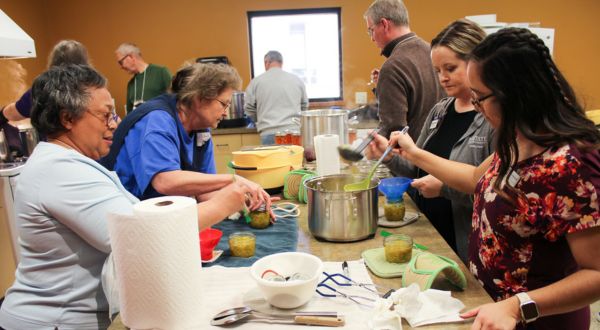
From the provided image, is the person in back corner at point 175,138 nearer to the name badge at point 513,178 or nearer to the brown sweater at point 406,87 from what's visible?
the name badge at point 513,178

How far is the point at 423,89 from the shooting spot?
2.57m

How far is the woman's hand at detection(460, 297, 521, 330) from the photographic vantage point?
949mm

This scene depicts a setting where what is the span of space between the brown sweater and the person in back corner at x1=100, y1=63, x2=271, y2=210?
1001 mm

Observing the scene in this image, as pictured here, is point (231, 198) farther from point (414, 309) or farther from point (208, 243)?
point (414, 309)

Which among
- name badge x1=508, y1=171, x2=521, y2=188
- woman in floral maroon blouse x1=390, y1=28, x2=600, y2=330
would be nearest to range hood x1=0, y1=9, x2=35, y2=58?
woman in floral maroon blouse x1=390, y1=28, x2=600, y2=330

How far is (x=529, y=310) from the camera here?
3.25 feet

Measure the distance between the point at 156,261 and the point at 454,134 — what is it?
1323 mm

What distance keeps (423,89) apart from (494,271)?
5.16 ft

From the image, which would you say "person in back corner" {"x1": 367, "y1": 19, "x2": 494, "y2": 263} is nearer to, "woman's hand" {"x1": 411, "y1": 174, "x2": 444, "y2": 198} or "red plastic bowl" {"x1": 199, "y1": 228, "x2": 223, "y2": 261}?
"woman's hand" {"x1": 411, "y1": 174, "x2": 444, "y2": 198}

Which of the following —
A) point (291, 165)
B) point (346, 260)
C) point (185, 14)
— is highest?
point (185, 14)

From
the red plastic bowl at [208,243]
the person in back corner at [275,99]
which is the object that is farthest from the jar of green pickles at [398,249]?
the person in back corner at [275,99]

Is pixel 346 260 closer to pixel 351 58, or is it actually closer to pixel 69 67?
pixel 69 67

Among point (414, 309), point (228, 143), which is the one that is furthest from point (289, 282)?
point (228, 143)

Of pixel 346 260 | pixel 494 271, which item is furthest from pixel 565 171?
pixel 346 260
